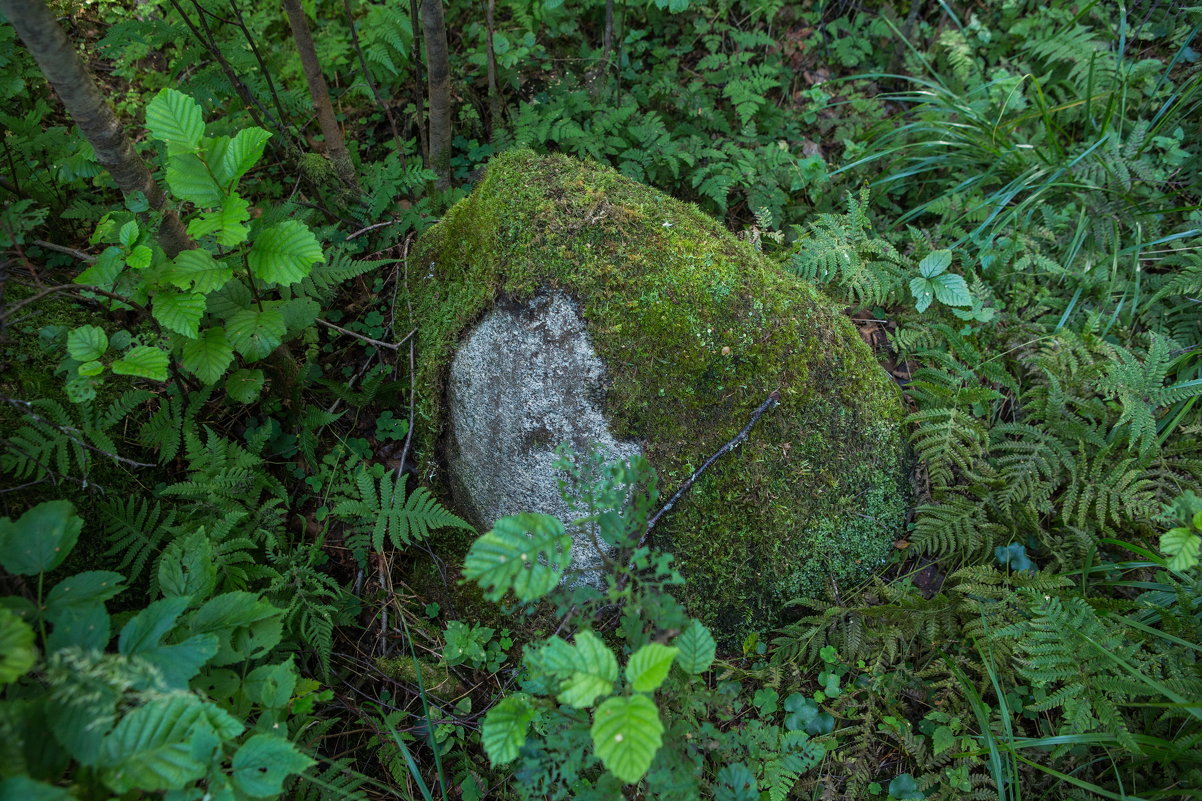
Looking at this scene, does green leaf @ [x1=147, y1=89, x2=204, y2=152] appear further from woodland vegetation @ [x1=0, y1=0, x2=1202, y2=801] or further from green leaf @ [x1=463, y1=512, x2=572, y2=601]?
green leaf @ [x1=463, y1=512, x2=572, y2=601]

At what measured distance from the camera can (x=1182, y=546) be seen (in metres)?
2.08

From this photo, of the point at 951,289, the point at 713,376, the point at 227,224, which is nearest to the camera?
the point at 227,224

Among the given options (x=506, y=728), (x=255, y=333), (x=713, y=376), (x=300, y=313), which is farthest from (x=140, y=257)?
(x=713, y=376)

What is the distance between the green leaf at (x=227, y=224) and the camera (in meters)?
2.25

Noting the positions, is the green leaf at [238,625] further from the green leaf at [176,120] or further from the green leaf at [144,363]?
the green leaf at [176,120]

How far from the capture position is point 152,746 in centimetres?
161

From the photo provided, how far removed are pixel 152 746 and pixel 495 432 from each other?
60.9 inches

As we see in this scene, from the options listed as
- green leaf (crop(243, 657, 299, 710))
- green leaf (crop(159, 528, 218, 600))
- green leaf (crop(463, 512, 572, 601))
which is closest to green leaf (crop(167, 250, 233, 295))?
green leaf (crop(159, 528, 218, 600))

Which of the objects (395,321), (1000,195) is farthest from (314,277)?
(1000,195)

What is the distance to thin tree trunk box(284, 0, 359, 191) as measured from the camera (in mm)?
3176

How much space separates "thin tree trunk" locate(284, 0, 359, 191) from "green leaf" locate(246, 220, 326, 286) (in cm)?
144

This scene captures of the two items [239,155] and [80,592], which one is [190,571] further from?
[239,155]

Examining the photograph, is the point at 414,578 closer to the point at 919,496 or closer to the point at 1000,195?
the point at 919,496

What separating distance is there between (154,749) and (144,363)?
129cm
